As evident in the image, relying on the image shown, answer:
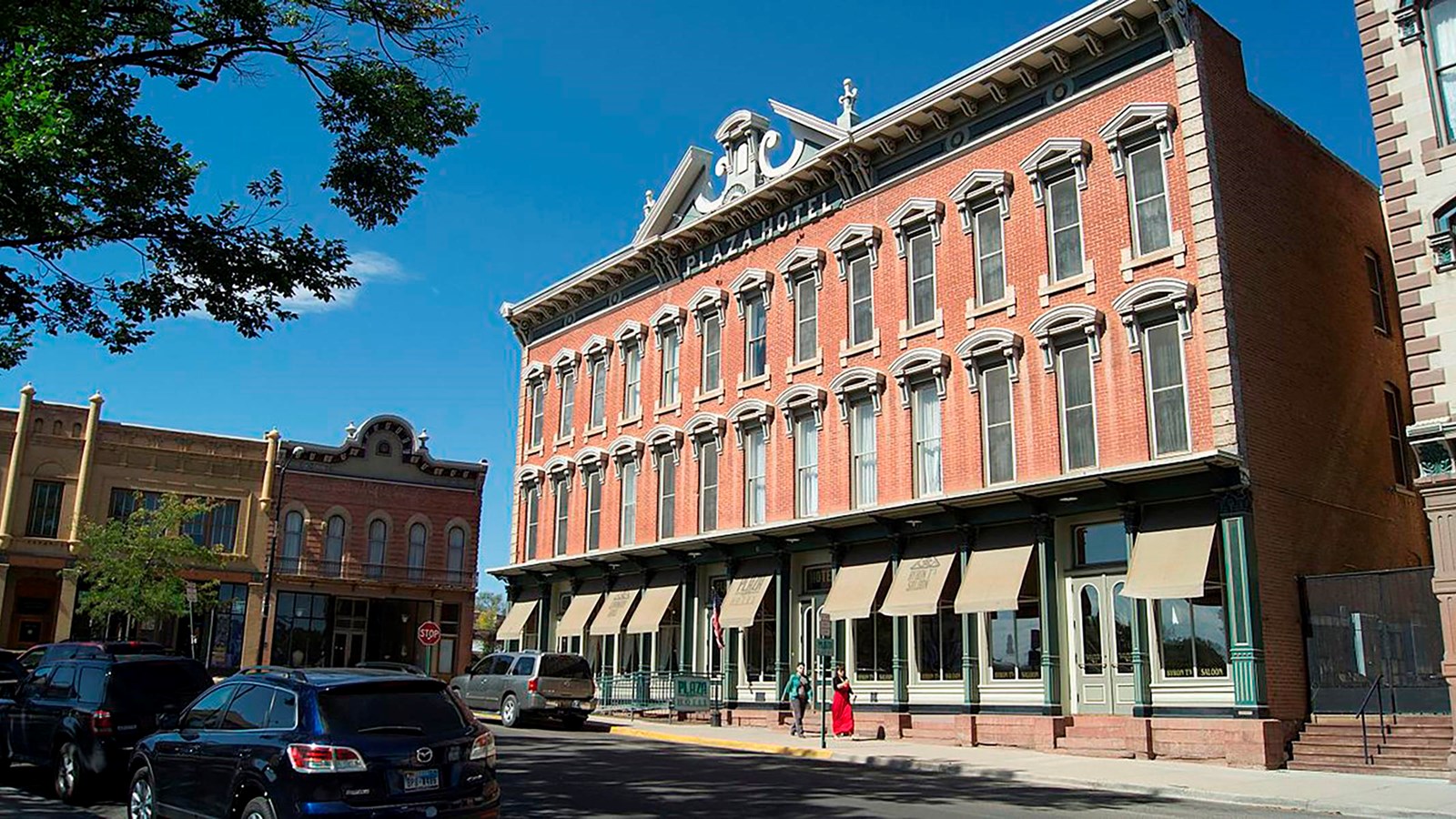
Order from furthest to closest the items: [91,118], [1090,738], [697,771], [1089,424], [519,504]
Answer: [519,504] → [1089,424] → [1090,738] → [697,771] → [91,118]

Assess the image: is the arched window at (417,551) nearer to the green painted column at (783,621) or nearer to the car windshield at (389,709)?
the green painted column at (783,621)

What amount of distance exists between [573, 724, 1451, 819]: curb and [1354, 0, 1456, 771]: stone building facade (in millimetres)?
4393

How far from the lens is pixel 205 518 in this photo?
50594mm

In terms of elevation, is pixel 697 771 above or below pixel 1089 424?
below

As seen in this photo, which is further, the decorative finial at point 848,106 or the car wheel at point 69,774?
the decorative finial at point 848,106

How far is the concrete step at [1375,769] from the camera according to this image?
1730cm

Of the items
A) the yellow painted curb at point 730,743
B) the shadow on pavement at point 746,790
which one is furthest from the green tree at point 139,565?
the shadow on pavement at point 746,790

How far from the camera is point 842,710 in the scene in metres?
25.2

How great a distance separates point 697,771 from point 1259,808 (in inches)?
302

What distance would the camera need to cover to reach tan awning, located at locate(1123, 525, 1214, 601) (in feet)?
65.9

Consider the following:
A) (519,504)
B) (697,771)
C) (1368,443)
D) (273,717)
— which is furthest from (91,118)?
(519,504)

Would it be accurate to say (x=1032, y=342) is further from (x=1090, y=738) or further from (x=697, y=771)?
(x=697, y=771)

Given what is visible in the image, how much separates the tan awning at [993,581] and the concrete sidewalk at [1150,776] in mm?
2796

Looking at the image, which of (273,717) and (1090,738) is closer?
(273,717)
